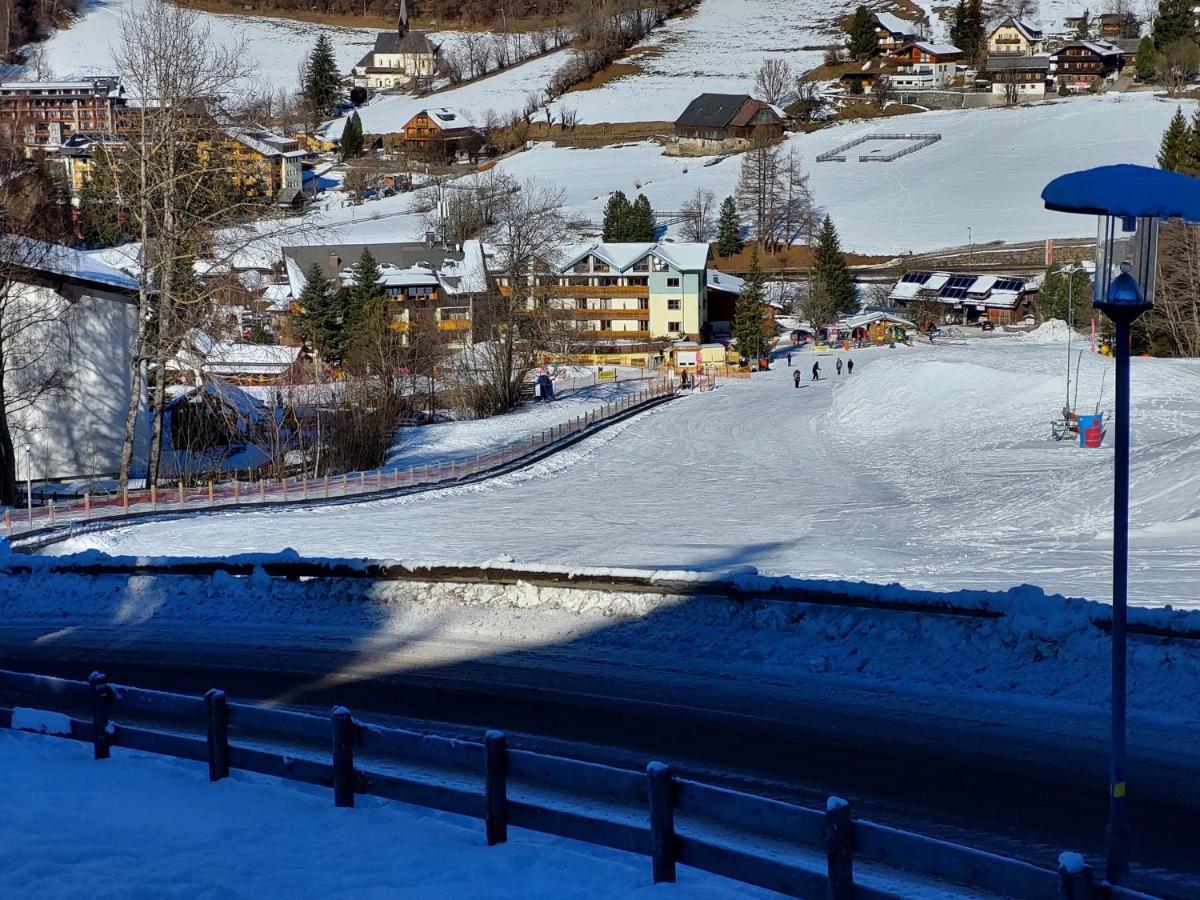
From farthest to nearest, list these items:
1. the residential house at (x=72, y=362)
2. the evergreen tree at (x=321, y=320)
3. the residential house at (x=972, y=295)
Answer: the residential house at (x=972, y=295) → the evergreen tree at (x=321, y=320) → the residential house at (x=72, y=362)

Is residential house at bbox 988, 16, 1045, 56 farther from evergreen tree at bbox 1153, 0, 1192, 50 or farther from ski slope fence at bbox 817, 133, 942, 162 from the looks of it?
ski slope fence at bbox 817, 133, 942, 162

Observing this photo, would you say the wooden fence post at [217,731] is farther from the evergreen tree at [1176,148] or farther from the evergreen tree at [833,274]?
the evergreen tree at [833,274]

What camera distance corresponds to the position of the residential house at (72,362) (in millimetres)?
35062

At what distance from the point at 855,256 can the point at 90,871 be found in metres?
102

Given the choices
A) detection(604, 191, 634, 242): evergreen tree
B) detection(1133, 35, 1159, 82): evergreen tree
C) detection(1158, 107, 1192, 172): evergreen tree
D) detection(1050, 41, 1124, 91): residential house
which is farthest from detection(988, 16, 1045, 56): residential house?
detection(1158, 107, 1192, 172): evergreen tree

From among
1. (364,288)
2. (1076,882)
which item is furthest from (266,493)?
(364,288)

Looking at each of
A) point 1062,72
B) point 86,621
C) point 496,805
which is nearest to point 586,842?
point 496,805

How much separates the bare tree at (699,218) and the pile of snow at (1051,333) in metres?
40.6

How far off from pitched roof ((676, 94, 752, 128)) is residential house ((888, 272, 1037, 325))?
4883 cm

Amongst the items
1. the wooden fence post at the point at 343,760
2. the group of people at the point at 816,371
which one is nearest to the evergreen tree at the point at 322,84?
the group of people at the point at 816,371

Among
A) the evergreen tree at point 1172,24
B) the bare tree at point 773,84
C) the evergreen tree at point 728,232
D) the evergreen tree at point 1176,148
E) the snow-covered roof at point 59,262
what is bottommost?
the snow-covered roof at point 59,262

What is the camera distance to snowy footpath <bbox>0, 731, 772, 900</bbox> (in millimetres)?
8617

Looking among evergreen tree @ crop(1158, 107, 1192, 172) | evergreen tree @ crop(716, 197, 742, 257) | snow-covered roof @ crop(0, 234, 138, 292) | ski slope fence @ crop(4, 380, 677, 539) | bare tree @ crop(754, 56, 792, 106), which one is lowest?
ski slope fence @ crop(4, 380, 677, 539)

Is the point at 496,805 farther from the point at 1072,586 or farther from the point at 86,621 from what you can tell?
the point at 1072,586
